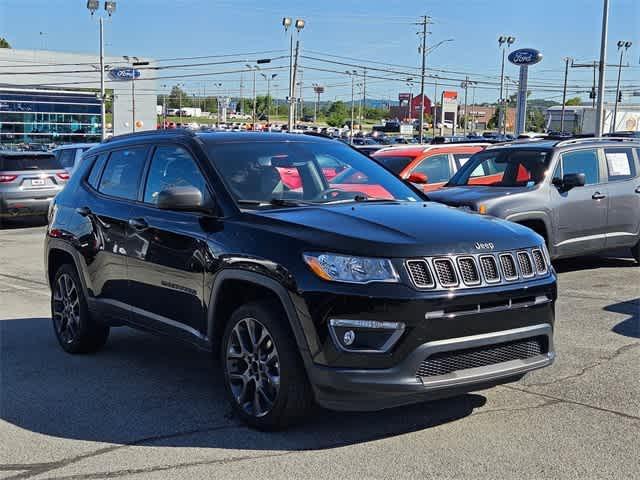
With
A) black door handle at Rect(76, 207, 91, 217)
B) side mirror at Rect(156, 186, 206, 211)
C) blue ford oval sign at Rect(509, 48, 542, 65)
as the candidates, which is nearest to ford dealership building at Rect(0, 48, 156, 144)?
blue ford oval sign at Rect(509, 48, 542, 65)

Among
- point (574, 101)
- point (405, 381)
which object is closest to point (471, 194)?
point (405, 381)

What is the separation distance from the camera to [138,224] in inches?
235

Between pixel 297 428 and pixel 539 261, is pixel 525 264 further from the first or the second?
pixel 297 428

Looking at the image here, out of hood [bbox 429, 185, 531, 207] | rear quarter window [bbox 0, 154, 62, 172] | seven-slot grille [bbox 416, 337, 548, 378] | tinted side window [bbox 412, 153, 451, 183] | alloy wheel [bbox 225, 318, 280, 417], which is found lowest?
alloy wheel [bbox 225, 318, 280, 417]

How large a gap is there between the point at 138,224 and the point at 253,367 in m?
1.64

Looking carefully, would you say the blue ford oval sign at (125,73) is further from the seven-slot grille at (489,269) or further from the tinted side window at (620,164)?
the seven-slot grille at (489,269)

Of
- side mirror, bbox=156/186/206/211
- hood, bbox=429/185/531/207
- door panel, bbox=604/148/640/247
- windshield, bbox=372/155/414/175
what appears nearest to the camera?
side mirror, bbox=156/186/206/211

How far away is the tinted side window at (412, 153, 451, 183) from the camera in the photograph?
44.8 feet

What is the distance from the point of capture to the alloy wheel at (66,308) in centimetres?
696

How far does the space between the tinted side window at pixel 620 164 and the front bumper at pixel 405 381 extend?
726 centimetres

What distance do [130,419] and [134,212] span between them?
161cm

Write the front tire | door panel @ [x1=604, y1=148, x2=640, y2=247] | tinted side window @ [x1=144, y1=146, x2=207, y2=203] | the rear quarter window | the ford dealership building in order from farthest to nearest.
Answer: the ford dealership building
the rear quarter window
door panel @ [x1=604, y1=148, x2=640, y2=247]
tinted side window @ [x1=144, y1=146, x2=207, y2=203]
the front tire

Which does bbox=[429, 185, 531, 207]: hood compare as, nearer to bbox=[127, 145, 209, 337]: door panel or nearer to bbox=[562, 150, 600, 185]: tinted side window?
bbox=[562, 150, 600, 185]: tinted side window

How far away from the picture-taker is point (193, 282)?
5355 millimetres
